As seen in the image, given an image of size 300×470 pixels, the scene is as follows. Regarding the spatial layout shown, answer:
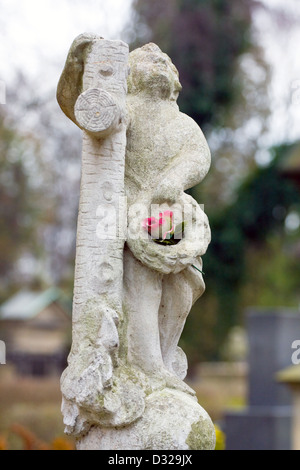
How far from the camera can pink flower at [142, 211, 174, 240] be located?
192 inches

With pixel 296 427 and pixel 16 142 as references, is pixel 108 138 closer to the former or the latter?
pixel 296 427

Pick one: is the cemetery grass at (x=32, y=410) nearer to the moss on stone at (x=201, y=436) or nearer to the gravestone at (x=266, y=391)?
the gravestone at (x=266, y=391)

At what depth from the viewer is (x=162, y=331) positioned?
514cm

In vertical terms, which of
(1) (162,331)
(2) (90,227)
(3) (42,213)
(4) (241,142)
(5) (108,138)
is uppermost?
(4) (241,142)

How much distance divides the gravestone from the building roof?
505 inches

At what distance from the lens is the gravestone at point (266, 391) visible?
10.9 metres

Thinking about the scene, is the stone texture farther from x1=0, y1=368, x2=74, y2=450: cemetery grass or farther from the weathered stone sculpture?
x1=0, y1=368, x2=74, y2=450: cemetery grass

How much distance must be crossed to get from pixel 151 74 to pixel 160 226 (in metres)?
1.06

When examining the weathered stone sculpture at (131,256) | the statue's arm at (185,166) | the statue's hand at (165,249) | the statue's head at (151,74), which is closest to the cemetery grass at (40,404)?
the weathered stone sculpture at (131,256)

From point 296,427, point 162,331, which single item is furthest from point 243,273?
point 162,331

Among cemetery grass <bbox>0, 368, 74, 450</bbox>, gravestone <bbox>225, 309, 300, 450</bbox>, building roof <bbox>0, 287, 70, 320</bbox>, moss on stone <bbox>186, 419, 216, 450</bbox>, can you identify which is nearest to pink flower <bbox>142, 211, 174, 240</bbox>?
moss on stone <bbox>186, 419, 216, 450</bbox>

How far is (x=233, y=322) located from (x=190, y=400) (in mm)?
16667

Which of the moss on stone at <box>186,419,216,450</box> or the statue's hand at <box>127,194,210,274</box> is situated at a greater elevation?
the statue's hand at <box>127,194,210,274</box>

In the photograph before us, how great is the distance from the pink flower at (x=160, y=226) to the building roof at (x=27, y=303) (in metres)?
19.0
